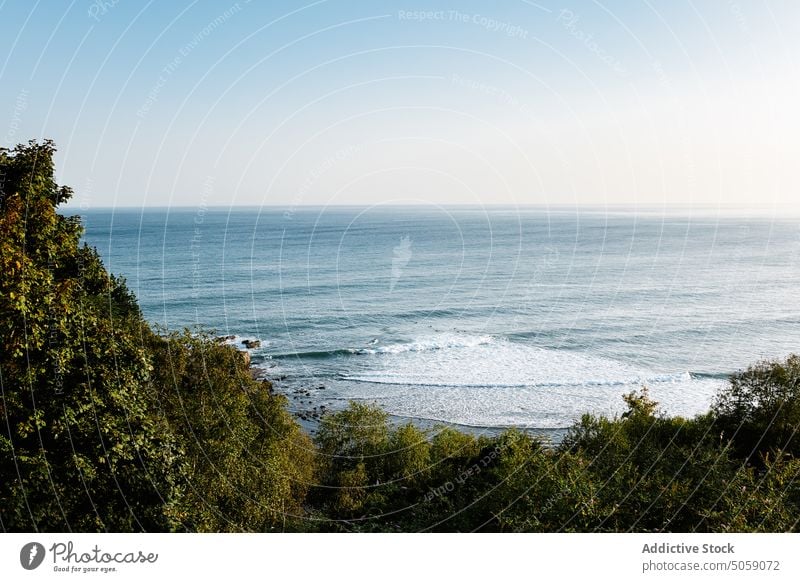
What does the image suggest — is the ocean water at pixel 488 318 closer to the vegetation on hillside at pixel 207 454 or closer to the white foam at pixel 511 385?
the white foam at pixel 511 385

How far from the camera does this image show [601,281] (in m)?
85.1

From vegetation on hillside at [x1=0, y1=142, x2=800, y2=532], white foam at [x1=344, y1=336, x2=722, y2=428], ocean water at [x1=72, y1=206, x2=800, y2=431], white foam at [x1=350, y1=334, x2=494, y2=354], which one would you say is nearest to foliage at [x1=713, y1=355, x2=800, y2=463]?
vegetation on hillside at [x1=0, y1=142, x2=800, y2=532]

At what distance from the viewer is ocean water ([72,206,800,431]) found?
4419cm

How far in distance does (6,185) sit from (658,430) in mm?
23243

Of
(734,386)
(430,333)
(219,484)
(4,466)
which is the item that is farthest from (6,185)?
(430,333)

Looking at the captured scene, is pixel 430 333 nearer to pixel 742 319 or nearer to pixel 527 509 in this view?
pixel 742 319

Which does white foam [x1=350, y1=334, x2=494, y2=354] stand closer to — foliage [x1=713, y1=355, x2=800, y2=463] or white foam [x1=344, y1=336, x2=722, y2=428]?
white foam [x1=344, y1=336, x2=722, y2=428]

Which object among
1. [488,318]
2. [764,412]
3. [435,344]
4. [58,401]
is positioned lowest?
[435,344]

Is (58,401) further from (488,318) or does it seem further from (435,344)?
(488,318)

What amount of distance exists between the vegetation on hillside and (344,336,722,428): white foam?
50.8ft

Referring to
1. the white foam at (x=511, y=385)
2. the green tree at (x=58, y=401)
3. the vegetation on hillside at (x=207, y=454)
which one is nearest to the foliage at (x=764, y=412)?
the vegetation on hillside at (x=207, y=454)

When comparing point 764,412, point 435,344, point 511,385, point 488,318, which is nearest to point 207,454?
point 764,412

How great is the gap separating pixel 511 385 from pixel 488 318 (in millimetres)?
21466

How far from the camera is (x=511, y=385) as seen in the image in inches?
1796
